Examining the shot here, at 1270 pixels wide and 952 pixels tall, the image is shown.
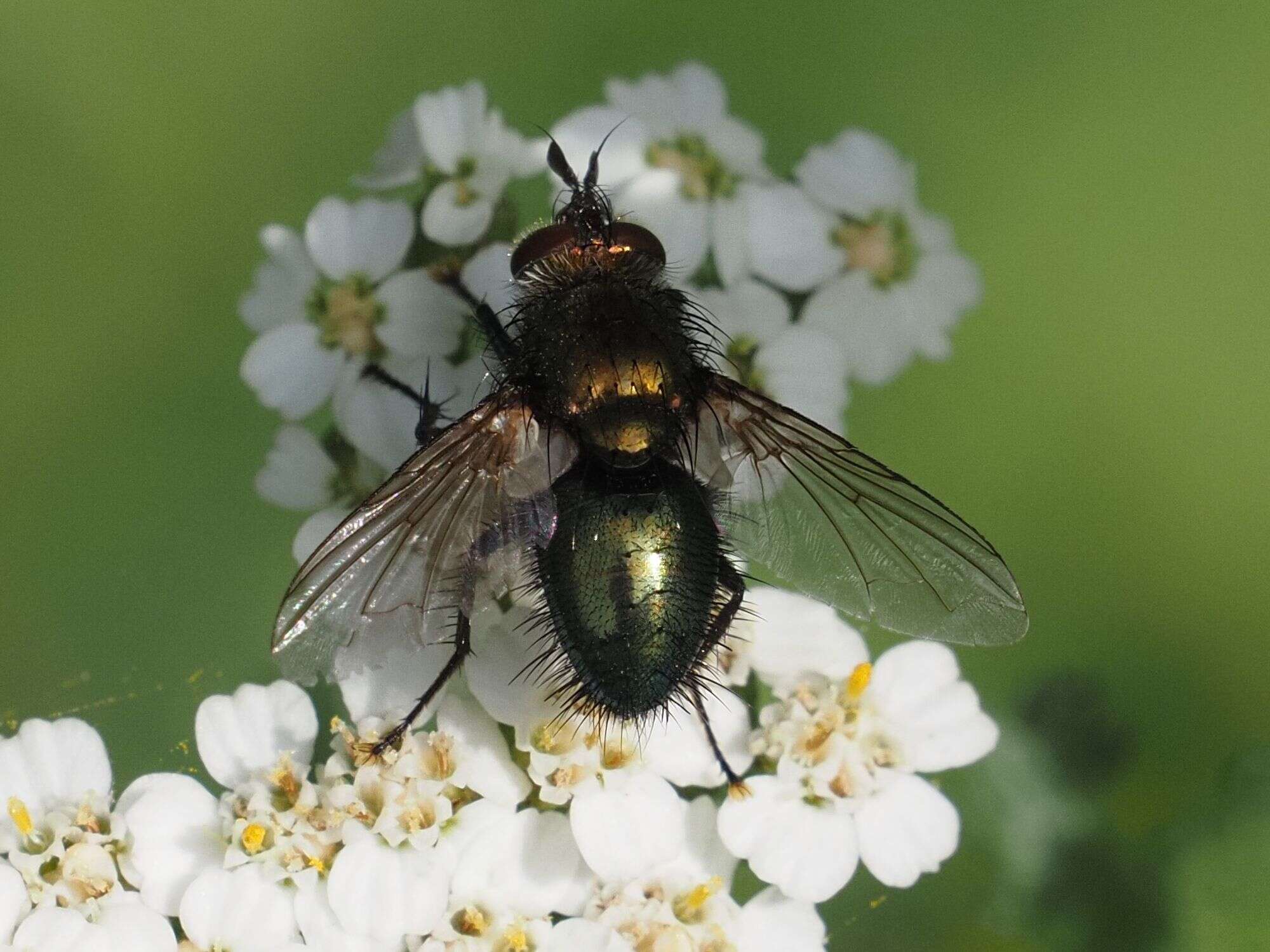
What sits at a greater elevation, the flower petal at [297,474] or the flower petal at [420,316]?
the flower petal at [420,316]

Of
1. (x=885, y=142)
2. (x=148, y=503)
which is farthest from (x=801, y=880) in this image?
(x=885, y=142)

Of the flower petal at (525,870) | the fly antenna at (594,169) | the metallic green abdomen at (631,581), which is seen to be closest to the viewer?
the metallic green abdomen at (631,581)

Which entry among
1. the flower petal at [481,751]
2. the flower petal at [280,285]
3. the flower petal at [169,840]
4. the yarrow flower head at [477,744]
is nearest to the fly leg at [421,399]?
the yarrow flower head at [477,744]

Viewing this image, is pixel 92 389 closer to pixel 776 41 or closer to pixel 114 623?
pixel 114 623

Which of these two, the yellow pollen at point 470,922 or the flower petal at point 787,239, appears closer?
the yellow pollen at point 470,922

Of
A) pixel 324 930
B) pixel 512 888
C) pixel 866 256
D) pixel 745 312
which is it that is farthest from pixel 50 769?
pixel 866 256

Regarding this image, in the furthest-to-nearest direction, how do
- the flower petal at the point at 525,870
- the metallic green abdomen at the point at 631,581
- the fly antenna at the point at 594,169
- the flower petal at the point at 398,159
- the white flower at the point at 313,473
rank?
the flower petal at the point at 398,159, the white flower at the point at 313,473, the fly antenna at the point at 594,169, the flower petal at the point at 525,870, the metallic green abdomen at the point at 631,581

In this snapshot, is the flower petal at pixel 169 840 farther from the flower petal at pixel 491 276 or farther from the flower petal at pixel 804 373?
the flower petal at pixel 804 373

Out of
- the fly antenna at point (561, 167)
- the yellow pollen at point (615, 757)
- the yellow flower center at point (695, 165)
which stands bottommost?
the yellow pollen at point (615, 757)
